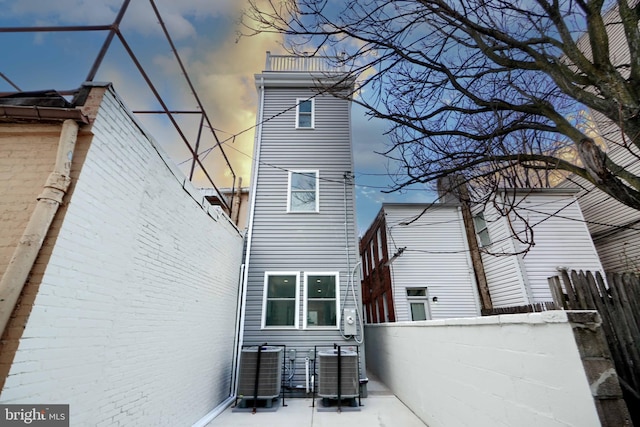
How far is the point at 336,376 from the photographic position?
198 inches

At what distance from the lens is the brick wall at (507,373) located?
1.62 meters

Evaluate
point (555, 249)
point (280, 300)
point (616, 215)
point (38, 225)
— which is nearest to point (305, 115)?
point (280, 300)

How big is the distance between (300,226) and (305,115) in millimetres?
3727

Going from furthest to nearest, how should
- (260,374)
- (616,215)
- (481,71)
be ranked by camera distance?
(616,215)
(260,374)
(481,71)

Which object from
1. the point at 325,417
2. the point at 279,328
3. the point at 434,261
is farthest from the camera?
the point at 434,261

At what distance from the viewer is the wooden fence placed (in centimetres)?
221

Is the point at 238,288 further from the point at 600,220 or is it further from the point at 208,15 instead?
the point at 600,220

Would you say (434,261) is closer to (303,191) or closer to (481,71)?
(303,191)

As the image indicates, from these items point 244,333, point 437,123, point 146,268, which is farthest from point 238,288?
point 437,123

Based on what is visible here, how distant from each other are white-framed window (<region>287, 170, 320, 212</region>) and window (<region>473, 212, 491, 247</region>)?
19.9 feet

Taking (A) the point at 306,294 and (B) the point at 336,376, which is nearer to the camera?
(B) the point at 336,376

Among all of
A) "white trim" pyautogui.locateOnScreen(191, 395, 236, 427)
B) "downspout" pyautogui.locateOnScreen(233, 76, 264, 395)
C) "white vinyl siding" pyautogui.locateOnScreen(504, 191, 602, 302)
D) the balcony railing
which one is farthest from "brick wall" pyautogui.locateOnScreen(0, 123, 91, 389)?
"white vinyl siding" pyautogui.locateOnScreen(504, 191, 602, 302)

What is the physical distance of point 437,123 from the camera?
447 cm

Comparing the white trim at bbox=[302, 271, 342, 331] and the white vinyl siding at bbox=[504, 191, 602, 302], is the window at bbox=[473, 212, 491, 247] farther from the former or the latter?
the white trim at bbox=[302, 271, 342, 331]
